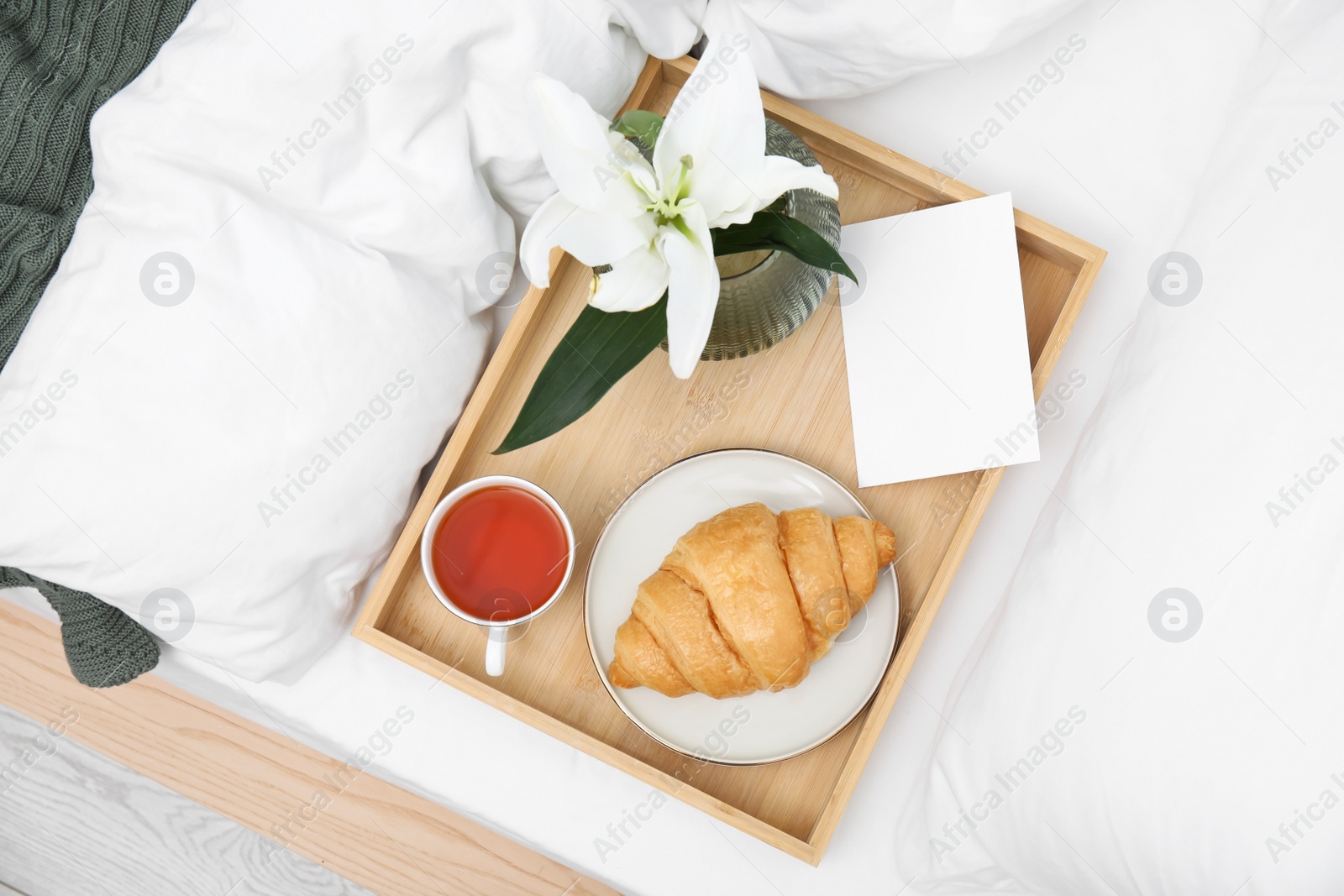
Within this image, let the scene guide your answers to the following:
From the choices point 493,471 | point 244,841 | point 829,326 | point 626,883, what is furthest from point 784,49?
point 244,841

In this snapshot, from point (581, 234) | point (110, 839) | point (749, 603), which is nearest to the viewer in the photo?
point (581, 234)

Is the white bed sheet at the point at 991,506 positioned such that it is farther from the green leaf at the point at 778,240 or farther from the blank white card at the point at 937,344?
the green leaf at the point at 778,240

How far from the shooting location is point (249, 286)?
0.75 metres

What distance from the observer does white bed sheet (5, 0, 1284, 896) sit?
2.80ft

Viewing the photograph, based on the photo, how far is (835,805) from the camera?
0.78 metres

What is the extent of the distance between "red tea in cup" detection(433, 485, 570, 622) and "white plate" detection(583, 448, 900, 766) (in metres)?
0.05

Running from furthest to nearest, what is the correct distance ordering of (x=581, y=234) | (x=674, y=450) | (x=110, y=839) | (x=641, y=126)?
(x=110, y=839) < (x=674, y=450) < (x=641, y=126) < (x=581, y=234)

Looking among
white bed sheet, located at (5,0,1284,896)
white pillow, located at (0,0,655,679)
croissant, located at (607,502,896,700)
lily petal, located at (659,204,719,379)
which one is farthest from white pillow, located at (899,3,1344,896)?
white pillow, located at (0,0,655,679)

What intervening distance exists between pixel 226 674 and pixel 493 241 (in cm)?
57

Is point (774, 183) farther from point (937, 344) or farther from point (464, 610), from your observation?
point (464, 610)

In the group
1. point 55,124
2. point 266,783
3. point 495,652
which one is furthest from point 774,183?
point 266,783

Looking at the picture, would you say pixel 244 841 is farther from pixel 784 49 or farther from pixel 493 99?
pixel 784 49

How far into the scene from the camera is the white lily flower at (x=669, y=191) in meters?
0.51

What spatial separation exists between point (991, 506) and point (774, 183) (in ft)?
1.64
